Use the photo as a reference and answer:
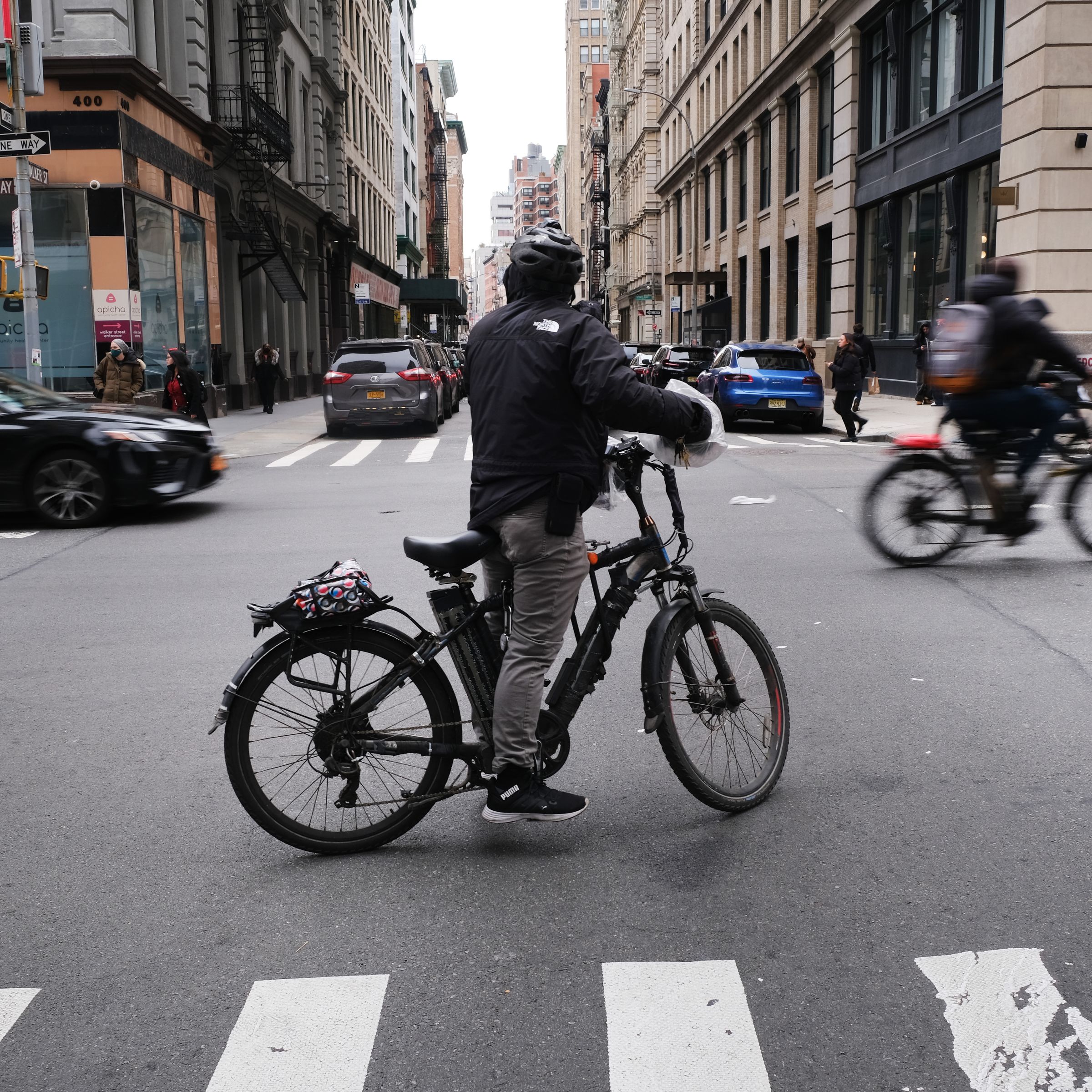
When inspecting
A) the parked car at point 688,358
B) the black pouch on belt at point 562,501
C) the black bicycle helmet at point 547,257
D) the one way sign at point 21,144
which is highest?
the one way sign at point 21,144

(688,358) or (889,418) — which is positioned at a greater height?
(688,358)

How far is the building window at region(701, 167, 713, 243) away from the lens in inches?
2098

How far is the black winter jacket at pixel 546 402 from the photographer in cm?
371

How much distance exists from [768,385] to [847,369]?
3123 mm

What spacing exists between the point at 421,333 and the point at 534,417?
94.1 m

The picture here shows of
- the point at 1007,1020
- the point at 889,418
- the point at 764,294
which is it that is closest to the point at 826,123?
the point at 764,294

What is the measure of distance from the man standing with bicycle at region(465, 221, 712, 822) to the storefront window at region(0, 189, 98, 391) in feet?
67.6

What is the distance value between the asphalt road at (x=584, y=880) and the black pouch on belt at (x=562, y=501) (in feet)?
3.49

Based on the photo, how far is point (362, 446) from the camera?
21.4m

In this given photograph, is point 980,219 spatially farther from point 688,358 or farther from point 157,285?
point 157,285

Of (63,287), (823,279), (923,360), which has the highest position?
(823,279)

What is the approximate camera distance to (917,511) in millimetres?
8672

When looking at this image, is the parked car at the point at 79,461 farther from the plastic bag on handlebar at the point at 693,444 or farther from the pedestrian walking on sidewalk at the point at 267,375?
the pedestrian walking on sidewalk at the point at 267,375

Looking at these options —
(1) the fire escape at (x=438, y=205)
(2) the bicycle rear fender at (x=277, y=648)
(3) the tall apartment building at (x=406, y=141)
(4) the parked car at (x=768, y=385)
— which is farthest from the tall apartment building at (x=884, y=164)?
(1) the fire escape at (x=438, y=205)
